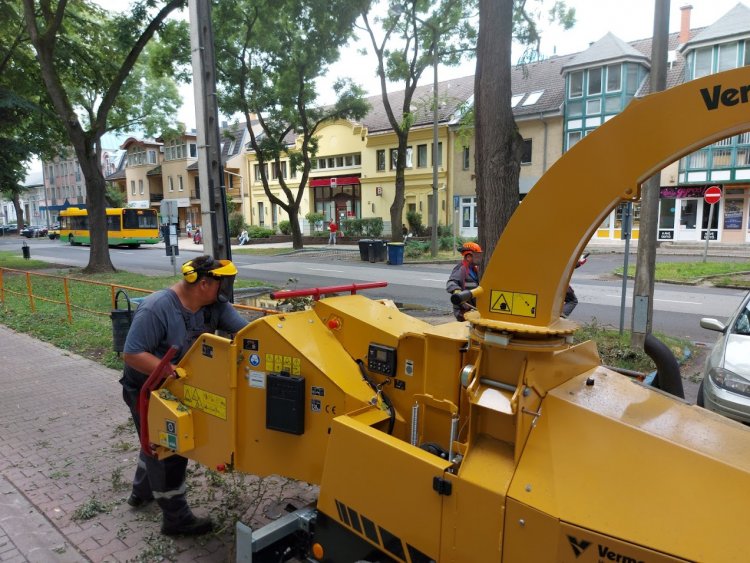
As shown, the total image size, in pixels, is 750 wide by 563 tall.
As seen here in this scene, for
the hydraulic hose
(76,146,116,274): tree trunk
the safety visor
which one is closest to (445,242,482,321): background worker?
the safety visor

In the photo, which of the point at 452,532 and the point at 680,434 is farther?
the point at 452,532

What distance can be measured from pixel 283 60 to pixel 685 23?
2222 centimetres

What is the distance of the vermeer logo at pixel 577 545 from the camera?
71.4 inches


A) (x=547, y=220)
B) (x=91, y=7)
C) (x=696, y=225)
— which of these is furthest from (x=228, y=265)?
(x=696, y=225)

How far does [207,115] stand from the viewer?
5.93m

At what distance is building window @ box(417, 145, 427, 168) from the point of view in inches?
1407

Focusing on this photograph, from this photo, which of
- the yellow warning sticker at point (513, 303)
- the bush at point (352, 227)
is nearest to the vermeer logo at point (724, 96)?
the yellow warning sticker at point (513, 303)

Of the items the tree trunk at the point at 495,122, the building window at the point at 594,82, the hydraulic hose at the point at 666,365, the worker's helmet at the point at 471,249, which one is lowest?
the hydraulic hose at the point at 666,365

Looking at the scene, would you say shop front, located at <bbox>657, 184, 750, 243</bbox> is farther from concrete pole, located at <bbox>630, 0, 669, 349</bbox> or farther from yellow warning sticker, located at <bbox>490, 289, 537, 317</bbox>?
yellow warning sticker, located at <bbox>490, 289, 537, 317</bbox>

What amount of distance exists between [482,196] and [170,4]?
47.5 ft

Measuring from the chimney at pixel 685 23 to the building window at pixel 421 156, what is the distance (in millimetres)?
15793

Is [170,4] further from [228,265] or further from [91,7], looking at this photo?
[228,265]

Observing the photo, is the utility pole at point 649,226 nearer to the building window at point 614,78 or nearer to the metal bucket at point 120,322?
the metal bucket at point 120,322

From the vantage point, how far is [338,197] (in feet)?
140
